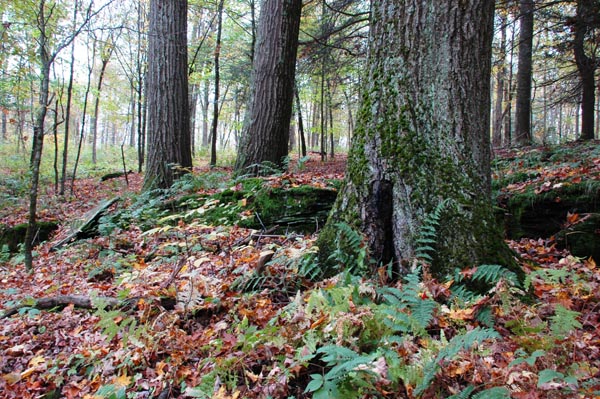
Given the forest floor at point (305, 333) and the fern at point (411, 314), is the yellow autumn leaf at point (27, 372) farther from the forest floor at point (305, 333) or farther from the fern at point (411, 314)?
the fern at point (411, 314)

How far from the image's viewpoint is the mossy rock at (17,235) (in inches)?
285

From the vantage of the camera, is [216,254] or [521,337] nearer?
[521,337]

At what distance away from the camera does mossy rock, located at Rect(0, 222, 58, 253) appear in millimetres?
7242

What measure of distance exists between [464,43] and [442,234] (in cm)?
143

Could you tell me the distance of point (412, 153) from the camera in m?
2.72

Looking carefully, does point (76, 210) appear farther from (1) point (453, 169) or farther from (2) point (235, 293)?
(1) point (453, 169)

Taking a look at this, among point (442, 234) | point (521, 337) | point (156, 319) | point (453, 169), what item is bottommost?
point (156, 319)

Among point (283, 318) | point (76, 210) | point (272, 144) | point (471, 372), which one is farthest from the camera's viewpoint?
point (76, 210)

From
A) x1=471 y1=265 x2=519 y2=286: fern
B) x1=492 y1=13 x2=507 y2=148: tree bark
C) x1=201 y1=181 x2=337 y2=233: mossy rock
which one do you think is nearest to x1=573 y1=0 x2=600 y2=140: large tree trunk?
x1=492 y1=13 x2=507 y2=148: tree bark

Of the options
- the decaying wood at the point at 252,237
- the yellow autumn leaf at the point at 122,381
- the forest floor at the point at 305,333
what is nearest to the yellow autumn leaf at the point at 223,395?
the forest floor at the point at 305,333

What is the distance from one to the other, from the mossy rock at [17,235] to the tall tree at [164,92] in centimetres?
244

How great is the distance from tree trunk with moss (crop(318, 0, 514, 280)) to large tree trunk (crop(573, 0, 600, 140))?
6542 mm

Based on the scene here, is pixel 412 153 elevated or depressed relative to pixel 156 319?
elevated

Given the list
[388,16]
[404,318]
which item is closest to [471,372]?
[404,318]
